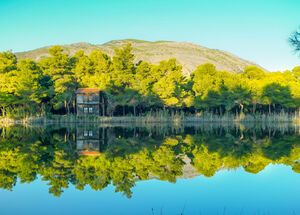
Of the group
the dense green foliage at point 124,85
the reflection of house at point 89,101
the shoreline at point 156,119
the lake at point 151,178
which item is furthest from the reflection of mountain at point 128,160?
the reflection of house at point 89,101

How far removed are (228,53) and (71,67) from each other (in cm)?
13162

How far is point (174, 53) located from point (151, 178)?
473ft

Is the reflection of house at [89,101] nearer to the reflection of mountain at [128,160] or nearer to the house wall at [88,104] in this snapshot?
the house wall at [88,104]

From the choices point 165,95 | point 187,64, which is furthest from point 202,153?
point 187,64

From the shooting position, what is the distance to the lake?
339 inches

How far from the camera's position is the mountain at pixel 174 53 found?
5758 inches

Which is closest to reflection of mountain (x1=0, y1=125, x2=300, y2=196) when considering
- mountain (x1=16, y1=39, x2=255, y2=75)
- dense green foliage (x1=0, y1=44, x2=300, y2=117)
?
dense green foliage (x1=0, y1=44, x2=300, y2=117)

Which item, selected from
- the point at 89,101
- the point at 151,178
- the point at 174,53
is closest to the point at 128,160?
the point at 151,178

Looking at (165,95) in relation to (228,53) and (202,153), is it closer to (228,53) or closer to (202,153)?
(202,153)

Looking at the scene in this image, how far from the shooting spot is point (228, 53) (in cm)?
16938

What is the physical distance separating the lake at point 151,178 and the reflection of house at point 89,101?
26495mm

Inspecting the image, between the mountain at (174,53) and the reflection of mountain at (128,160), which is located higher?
the mountain at (174,53)

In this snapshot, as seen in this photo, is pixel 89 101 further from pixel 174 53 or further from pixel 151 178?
pixel 174 53

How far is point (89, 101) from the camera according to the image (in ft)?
149
